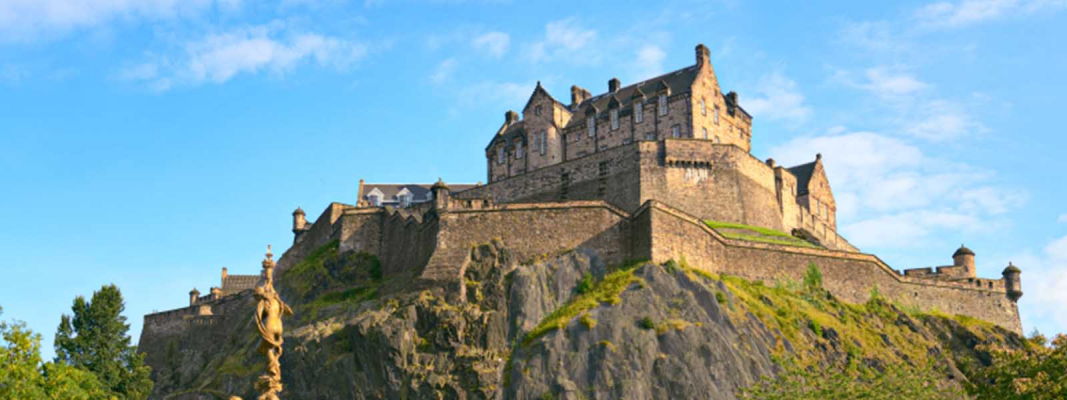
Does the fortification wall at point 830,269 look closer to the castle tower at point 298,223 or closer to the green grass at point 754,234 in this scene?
the green grass at point 754,234

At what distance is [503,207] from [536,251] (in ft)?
11.3

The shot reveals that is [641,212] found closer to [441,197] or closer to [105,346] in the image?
[441,197]

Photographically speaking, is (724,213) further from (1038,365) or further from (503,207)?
(1038,365)

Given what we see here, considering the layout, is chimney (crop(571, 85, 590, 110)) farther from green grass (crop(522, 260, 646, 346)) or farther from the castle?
green grass (crop(522, 260, 646, 346))

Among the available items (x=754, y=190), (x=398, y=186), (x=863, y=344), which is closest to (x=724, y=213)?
(x=754, y=190)

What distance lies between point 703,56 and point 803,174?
1599cm

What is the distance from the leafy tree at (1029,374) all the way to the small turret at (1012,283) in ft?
134

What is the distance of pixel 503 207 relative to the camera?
66.9 m

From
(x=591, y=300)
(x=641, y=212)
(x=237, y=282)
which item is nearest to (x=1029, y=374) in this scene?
(x=591, y=300)

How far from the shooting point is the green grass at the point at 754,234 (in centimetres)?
7331

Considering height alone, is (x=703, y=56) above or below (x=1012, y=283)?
above

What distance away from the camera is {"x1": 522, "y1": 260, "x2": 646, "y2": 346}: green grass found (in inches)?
2378

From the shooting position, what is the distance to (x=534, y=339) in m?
60.1

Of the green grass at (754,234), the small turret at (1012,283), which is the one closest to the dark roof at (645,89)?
the green grass at (754,234)
